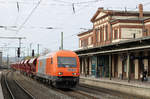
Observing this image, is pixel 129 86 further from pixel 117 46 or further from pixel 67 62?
pixel 117 46

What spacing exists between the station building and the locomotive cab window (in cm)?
468

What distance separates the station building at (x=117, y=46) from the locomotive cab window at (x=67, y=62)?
4.68 m

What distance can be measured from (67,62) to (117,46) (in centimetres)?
623

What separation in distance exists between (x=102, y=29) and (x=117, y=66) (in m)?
12.0

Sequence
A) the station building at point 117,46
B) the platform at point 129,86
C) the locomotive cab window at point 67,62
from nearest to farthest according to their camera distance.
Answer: the platform at point 129,86
the locomotive cab window at point 67,62
the station building at point 117,46

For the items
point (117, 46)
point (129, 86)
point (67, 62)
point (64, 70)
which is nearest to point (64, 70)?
point (64, 70)

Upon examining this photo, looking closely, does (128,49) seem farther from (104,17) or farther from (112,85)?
(104,17)

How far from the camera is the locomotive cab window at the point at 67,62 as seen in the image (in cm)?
1947

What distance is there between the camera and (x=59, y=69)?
19031 mm

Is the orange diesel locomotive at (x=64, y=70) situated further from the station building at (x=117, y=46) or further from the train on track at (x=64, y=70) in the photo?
the station building at (x=117, y=46)

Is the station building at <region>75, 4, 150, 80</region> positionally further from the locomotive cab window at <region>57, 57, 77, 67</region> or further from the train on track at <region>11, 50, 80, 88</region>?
the train on track at <region>11, 50, 80, 88</region>

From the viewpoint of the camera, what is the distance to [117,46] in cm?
2388

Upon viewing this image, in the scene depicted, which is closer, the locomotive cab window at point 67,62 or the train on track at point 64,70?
the train on track at point 64,70

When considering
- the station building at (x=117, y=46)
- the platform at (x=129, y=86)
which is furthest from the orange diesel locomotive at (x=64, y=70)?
the station building at (x=117, y=46)
